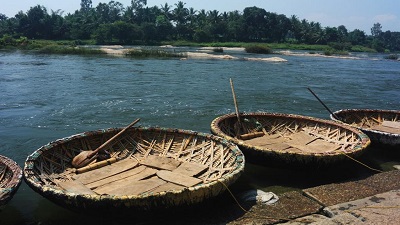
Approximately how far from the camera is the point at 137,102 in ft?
36.8

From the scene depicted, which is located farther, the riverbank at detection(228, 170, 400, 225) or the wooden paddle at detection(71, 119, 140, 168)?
the wooden paddle at detection(71, 119, 140, 168)

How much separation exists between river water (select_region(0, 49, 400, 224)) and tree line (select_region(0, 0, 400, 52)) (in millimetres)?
36294

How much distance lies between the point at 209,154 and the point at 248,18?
208ft

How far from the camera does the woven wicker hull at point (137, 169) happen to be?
3.35 metres

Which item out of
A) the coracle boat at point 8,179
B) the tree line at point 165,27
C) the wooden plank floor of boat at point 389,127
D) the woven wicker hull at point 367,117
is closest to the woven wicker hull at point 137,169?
the coracle boat at point 8,179

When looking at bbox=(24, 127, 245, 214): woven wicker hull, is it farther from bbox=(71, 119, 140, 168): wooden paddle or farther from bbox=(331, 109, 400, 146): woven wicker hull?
bbox=(331, 109, 400, 146): woven wicker hull

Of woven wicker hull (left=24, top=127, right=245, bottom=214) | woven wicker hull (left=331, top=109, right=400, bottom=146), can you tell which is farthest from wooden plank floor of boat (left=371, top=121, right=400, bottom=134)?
woven wicker hull (left=24, top=127, right=245, bottom=214)

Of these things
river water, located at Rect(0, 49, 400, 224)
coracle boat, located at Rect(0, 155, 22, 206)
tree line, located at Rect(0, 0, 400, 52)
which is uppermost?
tree line, located at Rect(0, 0, 400, 52)

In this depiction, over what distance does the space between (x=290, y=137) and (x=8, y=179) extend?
176 inches

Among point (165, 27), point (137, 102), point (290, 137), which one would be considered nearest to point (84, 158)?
point (290, 137)

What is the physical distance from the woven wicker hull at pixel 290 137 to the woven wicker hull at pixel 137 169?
0.47 meters

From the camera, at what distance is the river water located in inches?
201

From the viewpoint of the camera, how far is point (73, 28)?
5459 cm

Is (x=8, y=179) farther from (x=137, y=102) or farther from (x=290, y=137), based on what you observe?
(x=137, y=102)
